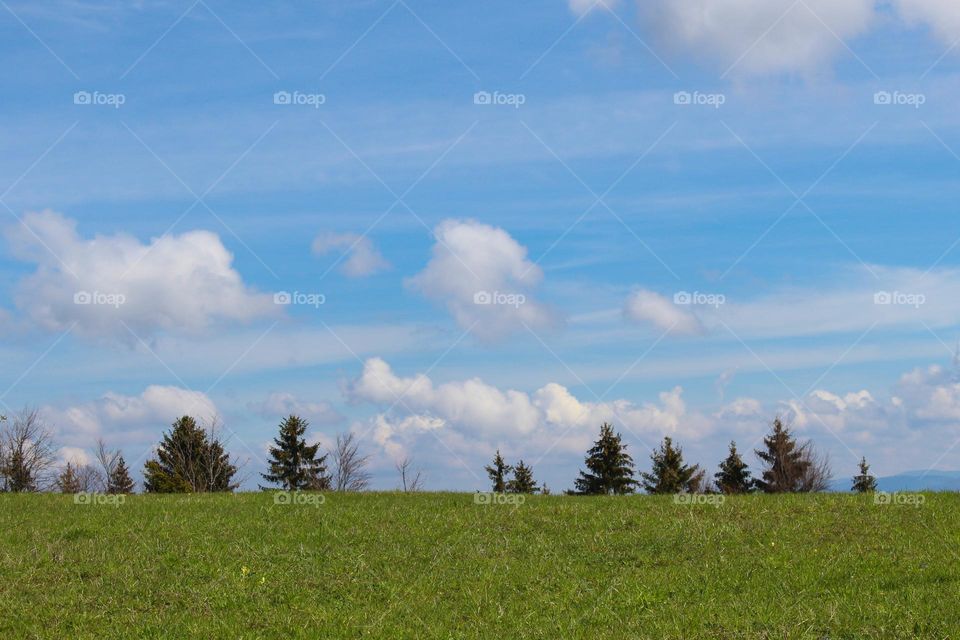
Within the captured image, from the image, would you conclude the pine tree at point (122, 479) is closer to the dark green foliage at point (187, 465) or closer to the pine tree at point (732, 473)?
the dark green foliage at point (187, 465)

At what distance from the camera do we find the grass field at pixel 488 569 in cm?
1358

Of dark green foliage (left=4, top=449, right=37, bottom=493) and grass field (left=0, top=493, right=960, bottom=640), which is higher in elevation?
dark green foliage (left=4, top=449, right=37, bottom=493)

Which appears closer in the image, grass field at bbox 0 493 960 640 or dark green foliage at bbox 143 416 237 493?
grass field at bbox 0 493 960 640

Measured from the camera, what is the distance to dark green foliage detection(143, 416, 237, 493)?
61.9m

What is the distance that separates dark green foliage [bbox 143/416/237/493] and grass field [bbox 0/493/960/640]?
39746mm

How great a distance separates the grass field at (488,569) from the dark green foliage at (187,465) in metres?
39.7

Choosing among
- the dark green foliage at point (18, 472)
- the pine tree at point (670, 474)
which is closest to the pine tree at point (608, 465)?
the pine tree at point (670, 474)

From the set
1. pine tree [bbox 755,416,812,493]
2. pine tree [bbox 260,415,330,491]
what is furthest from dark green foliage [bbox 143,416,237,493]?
pine tree [bbox 755,416,812,493]

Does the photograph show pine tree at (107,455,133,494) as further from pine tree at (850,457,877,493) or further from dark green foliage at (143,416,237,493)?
pine tree at (850,457,877,493)

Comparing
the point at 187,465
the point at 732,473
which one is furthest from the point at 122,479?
the point at 732,473

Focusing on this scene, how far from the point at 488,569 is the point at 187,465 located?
5458cm

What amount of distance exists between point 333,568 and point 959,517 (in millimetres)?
12747

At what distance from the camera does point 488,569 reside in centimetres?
1645

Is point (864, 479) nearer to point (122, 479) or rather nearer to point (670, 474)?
point (670, 474)
